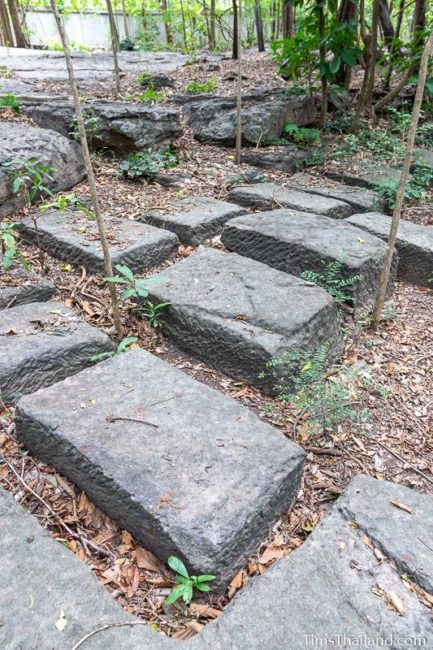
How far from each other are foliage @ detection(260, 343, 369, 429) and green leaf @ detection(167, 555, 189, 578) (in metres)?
0.92

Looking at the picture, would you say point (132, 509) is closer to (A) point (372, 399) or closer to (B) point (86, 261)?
(A) point (372, 399)

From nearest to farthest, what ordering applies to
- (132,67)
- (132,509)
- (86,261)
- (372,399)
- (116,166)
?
(132,509)
(372,399)
(86,261)
(116,166)
(132,67)

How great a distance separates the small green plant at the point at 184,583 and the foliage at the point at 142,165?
369 cm

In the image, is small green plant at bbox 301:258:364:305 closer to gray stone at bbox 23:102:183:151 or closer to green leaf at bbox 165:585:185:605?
green leaf at bbox 165:585:185:605

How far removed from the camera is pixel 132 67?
29.3ft

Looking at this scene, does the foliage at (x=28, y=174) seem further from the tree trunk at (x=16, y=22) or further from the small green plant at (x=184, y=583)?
the tree trunk at (x=16, y=22)

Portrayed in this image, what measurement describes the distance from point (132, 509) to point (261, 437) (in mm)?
557

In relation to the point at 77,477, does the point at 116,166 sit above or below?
above

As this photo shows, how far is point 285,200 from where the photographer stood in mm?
4098

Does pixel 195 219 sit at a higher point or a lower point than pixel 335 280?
higher

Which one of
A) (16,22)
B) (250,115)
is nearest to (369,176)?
(250,115)

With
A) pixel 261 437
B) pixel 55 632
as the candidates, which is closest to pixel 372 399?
pixel 261 437

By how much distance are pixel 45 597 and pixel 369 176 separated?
4673 mm

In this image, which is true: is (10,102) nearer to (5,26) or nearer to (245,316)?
(245,316)
